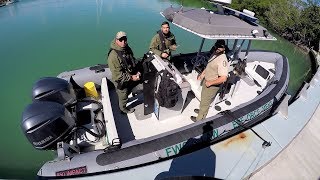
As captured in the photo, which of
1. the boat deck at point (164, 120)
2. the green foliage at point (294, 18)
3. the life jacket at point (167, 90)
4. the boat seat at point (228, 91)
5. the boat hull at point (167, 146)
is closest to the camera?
the boat hull at point (167, 146)

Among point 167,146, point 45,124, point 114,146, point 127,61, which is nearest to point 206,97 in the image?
point 167,146

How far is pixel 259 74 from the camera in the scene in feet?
18.6

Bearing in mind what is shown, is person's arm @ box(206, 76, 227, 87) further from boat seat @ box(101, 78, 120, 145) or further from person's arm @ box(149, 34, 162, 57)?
boat seat @ box(101, 78, 120, 145)

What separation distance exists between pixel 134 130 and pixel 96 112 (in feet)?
2.50

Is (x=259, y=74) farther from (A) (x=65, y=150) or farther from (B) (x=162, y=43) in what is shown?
(A) (x=65, y=150)

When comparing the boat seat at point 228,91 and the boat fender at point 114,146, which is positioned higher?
the boat seat at point 228,91

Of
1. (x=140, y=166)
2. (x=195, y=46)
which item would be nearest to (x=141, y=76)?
(x=140, y=166)

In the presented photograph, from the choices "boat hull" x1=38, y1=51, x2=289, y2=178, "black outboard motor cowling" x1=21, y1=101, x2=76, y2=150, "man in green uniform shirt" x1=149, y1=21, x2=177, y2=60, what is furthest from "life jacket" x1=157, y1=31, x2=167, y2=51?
"black outboard motor cowling" x1=21, y1=101, x2=76, y2=150

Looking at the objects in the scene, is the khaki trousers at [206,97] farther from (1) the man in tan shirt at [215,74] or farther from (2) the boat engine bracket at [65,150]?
(2) the boat engine bracket at [65,150]

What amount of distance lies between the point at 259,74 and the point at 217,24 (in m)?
2.17

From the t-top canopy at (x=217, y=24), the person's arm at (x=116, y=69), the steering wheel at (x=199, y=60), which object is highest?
the t-top canopy at (x=217, y=24)

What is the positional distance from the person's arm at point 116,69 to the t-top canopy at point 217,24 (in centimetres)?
114

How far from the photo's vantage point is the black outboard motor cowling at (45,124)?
3498mm

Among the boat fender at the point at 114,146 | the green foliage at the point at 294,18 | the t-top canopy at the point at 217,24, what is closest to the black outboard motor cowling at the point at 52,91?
the boat fender at the point at 114,146
